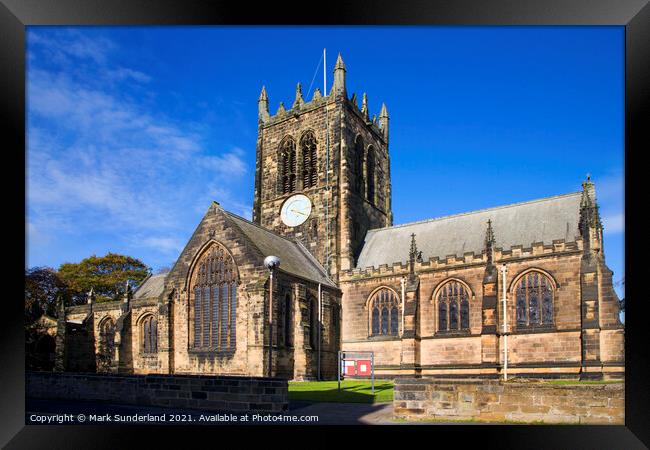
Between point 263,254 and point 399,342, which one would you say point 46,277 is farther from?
point 399,342

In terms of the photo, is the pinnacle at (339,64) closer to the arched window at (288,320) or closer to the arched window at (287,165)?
the arched window at (287,165)

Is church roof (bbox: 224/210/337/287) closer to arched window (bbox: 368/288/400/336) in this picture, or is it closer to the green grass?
arched window (bbox: 368/288/400/336)

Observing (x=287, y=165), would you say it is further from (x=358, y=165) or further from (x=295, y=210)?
(x=358, y=165)

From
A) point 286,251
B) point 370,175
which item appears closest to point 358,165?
point 370,175

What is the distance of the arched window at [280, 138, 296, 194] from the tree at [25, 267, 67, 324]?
21.6 meters

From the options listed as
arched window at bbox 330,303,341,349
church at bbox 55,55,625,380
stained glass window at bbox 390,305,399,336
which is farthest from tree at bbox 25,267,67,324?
stained glass window at bbox 390,305,399,336

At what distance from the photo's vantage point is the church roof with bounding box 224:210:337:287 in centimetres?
3139

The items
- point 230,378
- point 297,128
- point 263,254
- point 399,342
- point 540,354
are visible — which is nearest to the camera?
point 230,378

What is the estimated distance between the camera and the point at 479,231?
111 ft

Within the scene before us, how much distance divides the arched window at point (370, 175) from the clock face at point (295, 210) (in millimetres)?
5742
